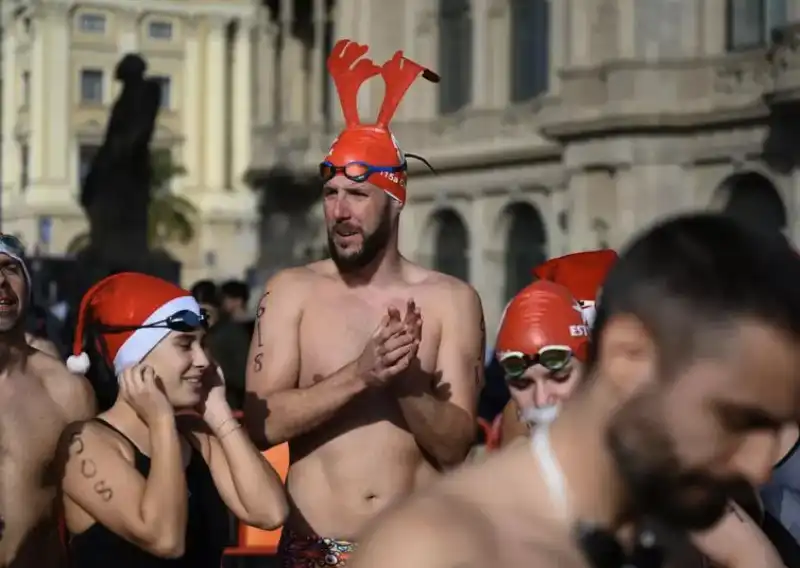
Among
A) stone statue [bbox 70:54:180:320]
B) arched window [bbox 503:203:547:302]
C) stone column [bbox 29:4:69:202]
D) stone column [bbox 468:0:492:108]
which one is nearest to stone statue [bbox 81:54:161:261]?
stone statue [bbox 70:54:180:320]

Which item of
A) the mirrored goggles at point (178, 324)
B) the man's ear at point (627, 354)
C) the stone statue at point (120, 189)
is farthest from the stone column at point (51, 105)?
the man's ear at point (627, 354)

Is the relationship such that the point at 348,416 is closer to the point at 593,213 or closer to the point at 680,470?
the point at 680,470

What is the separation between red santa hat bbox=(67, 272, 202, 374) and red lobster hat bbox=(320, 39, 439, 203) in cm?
61

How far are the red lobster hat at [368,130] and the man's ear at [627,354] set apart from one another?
302 centimetres

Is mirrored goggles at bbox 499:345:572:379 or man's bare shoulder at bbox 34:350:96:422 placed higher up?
mirrored goggles at bbox 499:345:572:379

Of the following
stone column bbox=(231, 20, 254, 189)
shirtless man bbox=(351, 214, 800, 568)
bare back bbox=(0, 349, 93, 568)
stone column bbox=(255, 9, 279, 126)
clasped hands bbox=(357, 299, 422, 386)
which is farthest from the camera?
stone column bbox=(231, 20, 254, 189)

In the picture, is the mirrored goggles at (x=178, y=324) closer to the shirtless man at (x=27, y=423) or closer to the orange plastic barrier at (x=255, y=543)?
the shirtless man at (x=27, y=423)

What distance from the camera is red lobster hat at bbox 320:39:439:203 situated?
501cm

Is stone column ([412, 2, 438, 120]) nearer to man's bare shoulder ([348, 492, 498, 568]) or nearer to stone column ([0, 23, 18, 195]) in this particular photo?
man's bare shoulder ([348, 492, 498, 568])

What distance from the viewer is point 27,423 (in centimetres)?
504

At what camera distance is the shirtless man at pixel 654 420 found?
1903 millimetres

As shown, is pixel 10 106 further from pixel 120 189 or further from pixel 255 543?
pixel 255 543

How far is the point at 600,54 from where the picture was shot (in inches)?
1048

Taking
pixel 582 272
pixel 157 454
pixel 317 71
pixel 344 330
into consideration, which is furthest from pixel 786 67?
pixel 157 454
